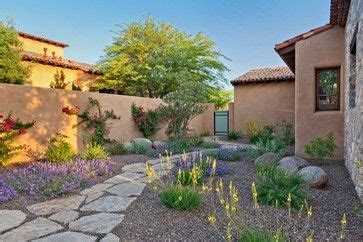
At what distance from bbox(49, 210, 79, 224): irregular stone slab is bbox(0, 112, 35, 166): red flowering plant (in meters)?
3.82

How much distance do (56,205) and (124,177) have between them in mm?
1880

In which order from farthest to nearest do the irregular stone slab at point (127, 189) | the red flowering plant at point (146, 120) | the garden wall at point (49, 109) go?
the red flowering plant at point (146, 120) < the garden wall at point (49, 109) < the irregular stone slab at point (127, 189)

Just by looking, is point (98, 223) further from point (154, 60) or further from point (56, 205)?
point (154, 60)

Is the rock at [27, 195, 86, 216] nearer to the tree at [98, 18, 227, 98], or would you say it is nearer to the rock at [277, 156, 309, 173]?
the rock at [277, 156, 309, 173]

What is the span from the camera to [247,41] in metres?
15.0

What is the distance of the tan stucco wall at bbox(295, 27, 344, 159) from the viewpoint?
26.5 feet

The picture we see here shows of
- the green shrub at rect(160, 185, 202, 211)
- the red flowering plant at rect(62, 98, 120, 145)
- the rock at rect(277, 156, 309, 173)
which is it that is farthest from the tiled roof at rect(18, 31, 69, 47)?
the green shrub at rect(160, 185, 202, 211)

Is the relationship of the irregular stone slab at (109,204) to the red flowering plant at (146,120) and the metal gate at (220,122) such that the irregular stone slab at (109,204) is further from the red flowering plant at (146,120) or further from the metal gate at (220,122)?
the metal gate at (220,122)

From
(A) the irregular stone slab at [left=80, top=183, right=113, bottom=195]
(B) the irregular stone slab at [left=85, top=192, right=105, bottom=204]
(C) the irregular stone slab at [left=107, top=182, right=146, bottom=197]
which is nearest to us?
(B) the irregular stone slab at [left=85, top=192, right=105, bottom=204]

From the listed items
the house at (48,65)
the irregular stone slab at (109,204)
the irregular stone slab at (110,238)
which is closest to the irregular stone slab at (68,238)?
the irregular stone slab at (110,238)

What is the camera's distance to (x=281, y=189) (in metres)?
4.59

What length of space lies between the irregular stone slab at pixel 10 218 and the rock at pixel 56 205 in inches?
6.9

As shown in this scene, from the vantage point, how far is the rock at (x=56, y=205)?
434cm

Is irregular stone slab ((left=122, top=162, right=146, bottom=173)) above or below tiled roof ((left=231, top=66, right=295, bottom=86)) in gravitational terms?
below
